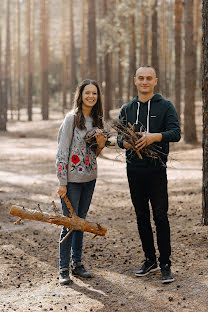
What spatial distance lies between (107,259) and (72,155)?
176cm

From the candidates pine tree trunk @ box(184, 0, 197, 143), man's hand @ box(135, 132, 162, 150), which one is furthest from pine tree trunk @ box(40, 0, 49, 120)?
man's hand @ box(135, 132, 162, 150)

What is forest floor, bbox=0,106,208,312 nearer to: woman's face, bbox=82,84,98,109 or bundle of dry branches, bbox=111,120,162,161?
bundle of dry branches, bbox=111,120,162,161

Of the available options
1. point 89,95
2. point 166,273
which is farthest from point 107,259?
point 89,95

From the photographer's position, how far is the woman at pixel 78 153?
463cm

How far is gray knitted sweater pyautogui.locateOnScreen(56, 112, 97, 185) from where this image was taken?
462cm

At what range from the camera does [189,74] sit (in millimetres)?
18500

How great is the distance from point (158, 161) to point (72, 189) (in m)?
0.94

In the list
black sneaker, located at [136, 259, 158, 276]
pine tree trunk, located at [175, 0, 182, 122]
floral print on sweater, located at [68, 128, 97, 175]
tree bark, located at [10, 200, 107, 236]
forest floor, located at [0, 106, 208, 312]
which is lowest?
forest floor, located at [0, 106, 208, 312]

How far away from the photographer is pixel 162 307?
407cm

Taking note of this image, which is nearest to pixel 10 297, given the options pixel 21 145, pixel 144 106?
pixel 144 106

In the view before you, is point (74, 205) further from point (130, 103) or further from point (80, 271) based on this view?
point (130, 103)

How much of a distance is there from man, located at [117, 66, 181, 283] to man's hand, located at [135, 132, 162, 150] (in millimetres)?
29

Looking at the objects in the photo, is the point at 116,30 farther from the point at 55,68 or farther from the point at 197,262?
the point at 55,68

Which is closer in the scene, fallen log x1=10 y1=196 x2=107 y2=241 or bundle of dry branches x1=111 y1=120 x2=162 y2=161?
bundle of dry branches x1=111 y1=120 x2=162 y2=161
